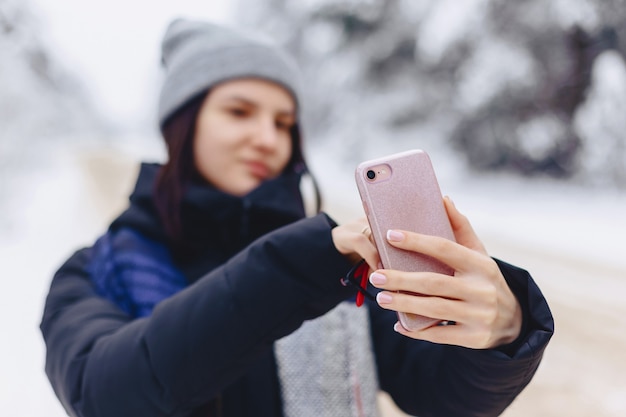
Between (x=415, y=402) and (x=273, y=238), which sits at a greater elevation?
(x=273, y=238)

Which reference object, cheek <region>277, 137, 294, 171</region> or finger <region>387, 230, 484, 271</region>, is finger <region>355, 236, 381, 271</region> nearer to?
finger <region>387, 230, 484, 271</region>

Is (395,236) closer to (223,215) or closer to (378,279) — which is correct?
(378,279)

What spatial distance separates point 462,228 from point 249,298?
0.36 meters

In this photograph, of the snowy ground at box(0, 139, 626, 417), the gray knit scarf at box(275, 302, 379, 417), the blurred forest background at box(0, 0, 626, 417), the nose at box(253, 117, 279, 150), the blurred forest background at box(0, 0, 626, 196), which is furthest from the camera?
the blurred forest background at box(0, 0, 626, 196)

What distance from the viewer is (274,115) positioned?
154cm

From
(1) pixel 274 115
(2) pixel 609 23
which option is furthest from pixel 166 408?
(2) pixel 609 23

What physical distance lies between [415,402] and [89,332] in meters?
0.76

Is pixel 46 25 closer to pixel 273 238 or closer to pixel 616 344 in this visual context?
pixel 273 238

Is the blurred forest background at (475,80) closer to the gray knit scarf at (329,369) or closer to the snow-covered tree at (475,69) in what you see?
the snow-covered tree at (475,69)

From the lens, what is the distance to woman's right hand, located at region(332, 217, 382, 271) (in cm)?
73

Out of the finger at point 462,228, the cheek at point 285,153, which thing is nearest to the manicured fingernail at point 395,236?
the finger at point 462,228

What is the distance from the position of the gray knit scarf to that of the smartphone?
0.64m

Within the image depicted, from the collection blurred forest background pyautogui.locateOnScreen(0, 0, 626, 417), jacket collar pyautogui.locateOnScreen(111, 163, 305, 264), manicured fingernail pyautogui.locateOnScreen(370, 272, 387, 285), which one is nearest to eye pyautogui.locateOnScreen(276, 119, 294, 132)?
jacket collar pyautogui.locateOnScreen(111, 163, 305, 264)

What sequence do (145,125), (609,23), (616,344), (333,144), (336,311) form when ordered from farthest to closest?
(145,125) < (333,144) < (609,23) < (616,344) < (336,311)
